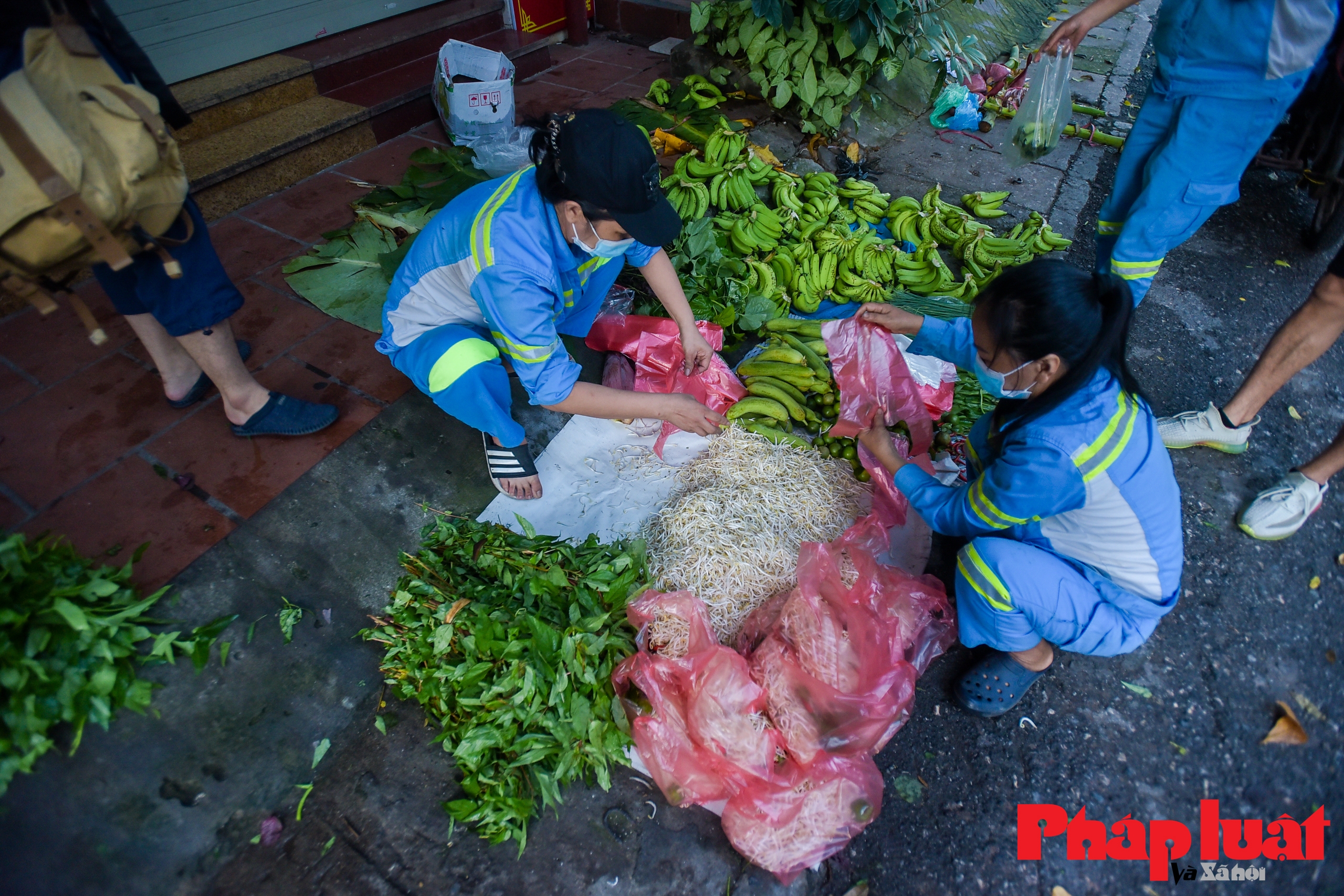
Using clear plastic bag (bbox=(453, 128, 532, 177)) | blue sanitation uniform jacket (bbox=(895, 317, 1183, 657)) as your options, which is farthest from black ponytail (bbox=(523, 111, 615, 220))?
clear plastic bag (bbox=(453, 128, 532, 177))

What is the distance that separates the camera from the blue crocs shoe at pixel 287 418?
2.55 metres

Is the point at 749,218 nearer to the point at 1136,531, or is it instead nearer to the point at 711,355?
the point at 711,355

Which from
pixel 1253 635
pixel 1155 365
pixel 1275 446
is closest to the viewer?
pixel 1253 635

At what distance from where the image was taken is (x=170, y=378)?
8.46ft

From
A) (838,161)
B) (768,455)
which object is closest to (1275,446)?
(768,455)

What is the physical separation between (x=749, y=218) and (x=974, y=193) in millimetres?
2131

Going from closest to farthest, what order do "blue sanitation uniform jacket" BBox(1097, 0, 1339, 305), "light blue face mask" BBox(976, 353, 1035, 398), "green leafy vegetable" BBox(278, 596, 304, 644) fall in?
"light blue face mask" BBox(976, 353, 1035, 398), "green leafy vegetable" BBox(278, 596, 304, 644), "blue sanitation uniform jacket" BBox(1097, 0, 1339, 305)

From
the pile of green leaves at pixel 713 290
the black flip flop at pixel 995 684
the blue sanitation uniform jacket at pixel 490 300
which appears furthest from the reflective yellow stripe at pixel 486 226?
the black flip flop at pixel 995 684

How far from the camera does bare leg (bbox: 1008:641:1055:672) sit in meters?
2.15

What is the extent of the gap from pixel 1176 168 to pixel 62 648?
4216 mm

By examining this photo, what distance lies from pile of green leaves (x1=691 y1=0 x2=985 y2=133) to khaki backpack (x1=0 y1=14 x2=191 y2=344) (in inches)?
167

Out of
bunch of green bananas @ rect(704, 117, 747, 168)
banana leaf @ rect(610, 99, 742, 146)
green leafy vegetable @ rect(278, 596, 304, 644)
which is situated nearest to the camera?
green leafy vegetable @ rect(278, 596, 304, 644)

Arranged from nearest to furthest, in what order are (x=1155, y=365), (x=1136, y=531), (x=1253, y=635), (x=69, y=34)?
(x=69, y=34) → (x=1136, y=531) → (x=1253, y=635) → (x=1155, y=365)

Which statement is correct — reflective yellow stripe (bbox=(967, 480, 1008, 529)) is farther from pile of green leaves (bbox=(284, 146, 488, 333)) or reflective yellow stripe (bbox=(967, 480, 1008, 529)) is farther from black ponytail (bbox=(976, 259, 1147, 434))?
pile of green leaves (bbox=(284, 146, 488, 333))
